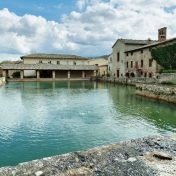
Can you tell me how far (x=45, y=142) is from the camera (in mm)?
10688

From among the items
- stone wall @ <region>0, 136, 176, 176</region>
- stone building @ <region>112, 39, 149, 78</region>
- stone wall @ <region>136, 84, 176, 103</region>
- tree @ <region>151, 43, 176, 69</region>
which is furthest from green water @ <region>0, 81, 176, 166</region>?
stone building @ <region>112, 39, 149, 78</region>

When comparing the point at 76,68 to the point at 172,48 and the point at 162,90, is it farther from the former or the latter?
the point at 162,90

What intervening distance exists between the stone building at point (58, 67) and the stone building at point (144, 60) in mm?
13807

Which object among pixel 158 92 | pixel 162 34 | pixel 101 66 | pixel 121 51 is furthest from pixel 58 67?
pixel 158 92

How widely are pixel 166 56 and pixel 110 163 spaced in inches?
1456

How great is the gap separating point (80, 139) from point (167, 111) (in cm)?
978

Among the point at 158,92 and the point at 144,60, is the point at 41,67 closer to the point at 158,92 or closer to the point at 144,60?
the point at 144,60

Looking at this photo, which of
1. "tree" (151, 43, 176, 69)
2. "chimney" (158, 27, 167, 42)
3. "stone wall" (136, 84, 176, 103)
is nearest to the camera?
"stone wall" (136, 84, 176, 103)

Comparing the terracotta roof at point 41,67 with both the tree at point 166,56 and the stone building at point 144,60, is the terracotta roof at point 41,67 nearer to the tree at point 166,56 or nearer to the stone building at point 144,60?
the stone building at point 144,60

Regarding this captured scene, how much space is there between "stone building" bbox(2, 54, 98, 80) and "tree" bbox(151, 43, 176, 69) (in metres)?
24.2

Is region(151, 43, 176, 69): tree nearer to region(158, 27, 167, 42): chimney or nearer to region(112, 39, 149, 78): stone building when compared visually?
region(158, 27, 167, 42): chimney

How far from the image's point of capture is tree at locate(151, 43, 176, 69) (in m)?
39.7

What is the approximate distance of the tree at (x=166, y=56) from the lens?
39688 millimetres

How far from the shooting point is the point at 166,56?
131 ft
